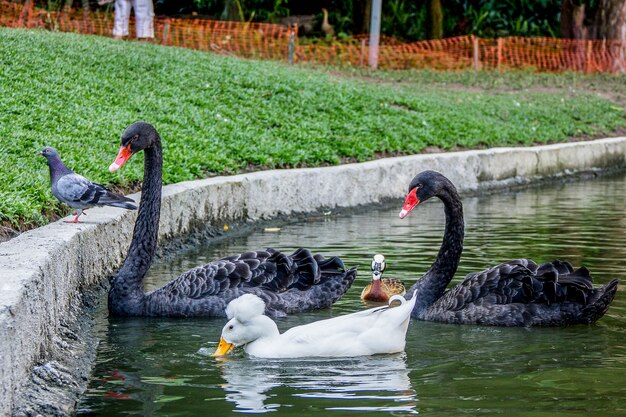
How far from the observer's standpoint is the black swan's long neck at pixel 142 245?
6.82 m

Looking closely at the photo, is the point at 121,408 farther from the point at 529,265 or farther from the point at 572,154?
the point at 572,154

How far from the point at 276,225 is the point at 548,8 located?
72.0 feet

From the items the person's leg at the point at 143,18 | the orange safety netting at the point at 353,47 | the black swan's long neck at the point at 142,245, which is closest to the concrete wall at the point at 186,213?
the black swan's long neck at the point at 142,245

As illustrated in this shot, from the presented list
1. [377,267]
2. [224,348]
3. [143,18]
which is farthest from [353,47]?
[224,348]

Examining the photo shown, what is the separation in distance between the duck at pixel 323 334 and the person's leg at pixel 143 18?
1441cm

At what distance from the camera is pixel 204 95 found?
46.5 ft

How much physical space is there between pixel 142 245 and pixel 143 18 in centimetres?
1312

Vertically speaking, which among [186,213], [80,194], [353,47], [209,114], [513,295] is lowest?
[513,295]

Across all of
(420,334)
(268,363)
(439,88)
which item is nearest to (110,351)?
(268,363)

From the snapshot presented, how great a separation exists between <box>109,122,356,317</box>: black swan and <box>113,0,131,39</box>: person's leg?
492 inches

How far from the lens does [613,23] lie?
84.1 ft

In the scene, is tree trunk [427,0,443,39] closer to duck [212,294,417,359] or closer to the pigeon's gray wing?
the pigeon's gray wing

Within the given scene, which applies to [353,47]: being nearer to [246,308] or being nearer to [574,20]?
[574,20]

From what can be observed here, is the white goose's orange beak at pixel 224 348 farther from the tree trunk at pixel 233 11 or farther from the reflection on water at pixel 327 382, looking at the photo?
the tree trunk at pixel 233 11
